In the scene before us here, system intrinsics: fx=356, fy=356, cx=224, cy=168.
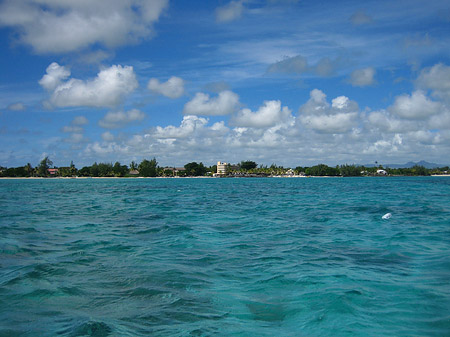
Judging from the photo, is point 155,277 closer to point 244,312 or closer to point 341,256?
point 244,312

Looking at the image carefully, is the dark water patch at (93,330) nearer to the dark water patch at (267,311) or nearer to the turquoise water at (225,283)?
the turquoise water at (225,283)

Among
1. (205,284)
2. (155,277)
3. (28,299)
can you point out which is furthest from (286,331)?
(28,299)

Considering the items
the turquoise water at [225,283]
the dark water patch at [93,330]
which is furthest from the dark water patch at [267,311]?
the dark water patch at [93,330]

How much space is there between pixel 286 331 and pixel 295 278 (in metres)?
3.30

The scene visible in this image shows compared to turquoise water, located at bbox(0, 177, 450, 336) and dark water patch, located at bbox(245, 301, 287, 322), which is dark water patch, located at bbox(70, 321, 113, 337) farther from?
dark water patch, located at bbox(245, 301, 287, 322)

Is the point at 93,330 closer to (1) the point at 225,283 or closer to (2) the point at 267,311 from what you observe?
(2) the point at 267,311

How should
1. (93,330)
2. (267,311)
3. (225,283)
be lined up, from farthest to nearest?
1. (225,283)
2. (267,311)
3. (93,330)

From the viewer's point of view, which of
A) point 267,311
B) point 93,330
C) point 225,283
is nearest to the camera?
point 93,330

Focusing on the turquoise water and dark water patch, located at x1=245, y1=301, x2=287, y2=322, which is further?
dark water patch, located at x1=245, y1=301, x2=287, y2=322

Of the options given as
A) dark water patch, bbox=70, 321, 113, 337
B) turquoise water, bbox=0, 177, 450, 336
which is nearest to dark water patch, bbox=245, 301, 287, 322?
turquoise water, bbox=0, 177, 450, 336

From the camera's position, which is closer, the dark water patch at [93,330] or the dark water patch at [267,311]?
the dark water patch at [93,330]

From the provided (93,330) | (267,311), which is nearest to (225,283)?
(267,311)

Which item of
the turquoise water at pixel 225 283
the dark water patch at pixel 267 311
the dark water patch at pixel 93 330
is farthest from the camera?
the dark water patch at pixel 267 311

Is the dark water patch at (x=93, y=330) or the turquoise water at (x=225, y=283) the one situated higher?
the dark water patch at (x=93, y=330)
